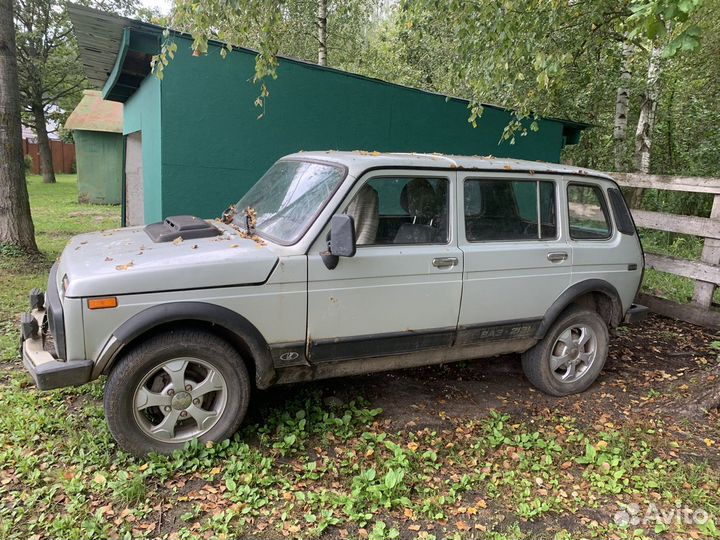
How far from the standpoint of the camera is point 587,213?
14.9 feet

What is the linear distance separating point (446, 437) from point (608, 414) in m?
1.50

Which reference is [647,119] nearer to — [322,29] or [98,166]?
[322,29]

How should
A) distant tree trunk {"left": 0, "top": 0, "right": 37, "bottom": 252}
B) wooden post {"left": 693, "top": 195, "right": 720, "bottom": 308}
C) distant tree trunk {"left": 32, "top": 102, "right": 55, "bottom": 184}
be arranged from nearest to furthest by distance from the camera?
wooden post {"left": 693, "top": 195, "right": 720, "bottom": 308} → distant tree trunk {"left": 0, "top": 0, "right": 37, "bottom": 252} → distant tree trunk {"left": 32, "top": 102, "right": 55, "bottom": 184}

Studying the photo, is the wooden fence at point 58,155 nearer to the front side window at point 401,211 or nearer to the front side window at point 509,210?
the front side window at point 401,211

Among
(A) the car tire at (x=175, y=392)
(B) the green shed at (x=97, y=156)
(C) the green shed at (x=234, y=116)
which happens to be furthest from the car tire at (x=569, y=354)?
(B) the green shed at (x=97, y=156)

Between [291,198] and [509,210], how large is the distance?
1.77 m

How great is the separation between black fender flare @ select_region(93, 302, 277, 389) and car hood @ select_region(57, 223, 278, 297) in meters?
0.13

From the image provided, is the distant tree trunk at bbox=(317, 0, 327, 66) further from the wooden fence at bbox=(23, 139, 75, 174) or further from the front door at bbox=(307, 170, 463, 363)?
the wooden fence at bbox=(23, 139, 75, 174)

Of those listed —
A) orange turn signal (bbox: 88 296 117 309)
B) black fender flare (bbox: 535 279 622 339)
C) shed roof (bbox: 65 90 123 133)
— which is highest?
shed roof (bbox: 65 90 123 133)

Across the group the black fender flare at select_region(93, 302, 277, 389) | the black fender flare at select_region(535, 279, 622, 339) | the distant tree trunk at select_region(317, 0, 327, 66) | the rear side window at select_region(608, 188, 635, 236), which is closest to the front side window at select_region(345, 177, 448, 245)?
the black fender flare at select_region(93, 302, 277, 389)

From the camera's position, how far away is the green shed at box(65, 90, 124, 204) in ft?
60.4

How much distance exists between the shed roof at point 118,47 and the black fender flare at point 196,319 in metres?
3.93

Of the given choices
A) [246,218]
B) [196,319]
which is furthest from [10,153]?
[196,319]

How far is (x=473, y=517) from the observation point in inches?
117
